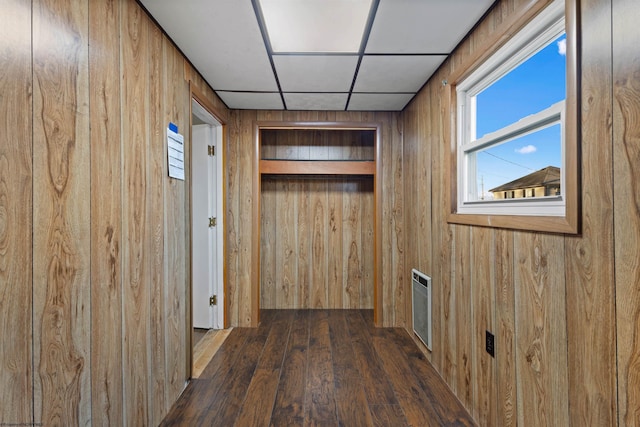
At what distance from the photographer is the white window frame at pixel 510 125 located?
1174mm

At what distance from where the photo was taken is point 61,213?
3.36 feet

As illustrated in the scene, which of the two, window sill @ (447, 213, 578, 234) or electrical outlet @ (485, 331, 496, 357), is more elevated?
window sill @ (447, 213, 578, 234)

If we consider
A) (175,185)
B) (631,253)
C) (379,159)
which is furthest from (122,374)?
(379,159)

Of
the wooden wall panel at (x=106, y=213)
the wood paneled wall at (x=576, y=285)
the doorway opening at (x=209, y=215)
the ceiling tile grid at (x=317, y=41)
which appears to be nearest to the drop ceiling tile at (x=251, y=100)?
the ceiling tile grid at (x=317, y=41)

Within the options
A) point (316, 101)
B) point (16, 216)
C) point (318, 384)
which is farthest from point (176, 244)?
point (316, 101)

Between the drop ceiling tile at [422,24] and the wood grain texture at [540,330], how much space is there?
1.16 metres

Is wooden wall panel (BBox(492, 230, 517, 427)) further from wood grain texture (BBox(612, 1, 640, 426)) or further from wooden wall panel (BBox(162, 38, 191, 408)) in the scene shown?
wooden wall panel (BBox(162, 38, 191, 408))

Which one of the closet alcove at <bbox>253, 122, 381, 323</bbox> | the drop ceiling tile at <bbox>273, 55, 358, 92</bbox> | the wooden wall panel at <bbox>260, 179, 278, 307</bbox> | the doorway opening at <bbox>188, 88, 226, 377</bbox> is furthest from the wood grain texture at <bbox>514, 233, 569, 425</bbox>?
the wooden wall panel at <bbox>260, 179, 278, 307</bbox>

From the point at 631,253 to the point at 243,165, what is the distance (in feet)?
9.32

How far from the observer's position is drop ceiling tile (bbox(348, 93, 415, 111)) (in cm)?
261

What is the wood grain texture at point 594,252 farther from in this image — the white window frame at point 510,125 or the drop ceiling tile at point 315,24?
the drop ceiling tile at point 315,24

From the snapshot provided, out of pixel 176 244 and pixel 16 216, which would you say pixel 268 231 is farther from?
pixel 16 216

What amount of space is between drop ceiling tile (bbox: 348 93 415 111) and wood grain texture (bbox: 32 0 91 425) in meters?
2.02

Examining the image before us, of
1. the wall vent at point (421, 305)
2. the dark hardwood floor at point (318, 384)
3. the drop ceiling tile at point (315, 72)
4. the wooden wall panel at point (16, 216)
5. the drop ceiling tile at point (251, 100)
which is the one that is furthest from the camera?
the drop ceiling tile at point (251, 100)
